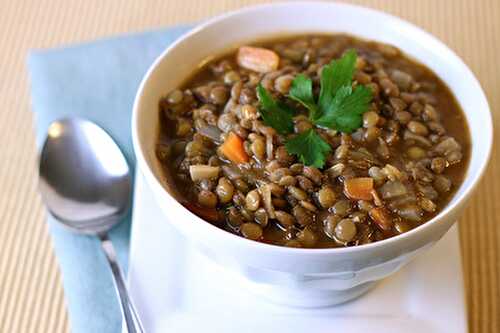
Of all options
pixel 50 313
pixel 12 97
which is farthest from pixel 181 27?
pixel 50 313

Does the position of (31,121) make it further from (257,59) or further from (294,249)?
(294,249)

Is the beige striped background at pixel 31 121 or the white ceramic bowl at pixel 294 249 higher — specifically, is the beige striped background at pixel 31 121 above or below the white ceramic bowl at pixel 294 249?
below

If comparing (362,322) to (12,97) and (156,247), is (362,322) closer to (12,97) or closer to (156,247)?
(156,247)

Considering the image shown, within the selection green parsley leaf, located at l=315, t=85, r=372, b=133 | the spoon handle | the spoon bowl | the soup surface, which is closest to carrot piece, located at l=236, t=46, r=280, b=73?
the soup surface

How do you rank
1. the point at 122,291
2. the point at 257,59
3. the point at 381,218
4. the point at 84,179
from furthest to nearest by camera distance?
the point at 84,179
the point at 257,59
the point at 122,291
the point at 381,218

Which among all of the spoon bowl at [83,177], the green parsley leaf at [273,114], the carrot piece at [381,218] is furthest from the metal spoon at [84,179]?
the carrot piece at [381,218]

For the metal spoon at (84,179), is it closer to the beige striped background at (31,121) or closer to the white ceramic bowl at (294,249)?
the beige striped background at (31,121)

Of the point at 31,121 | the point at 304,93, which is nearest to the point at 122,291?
the point at 304,93
